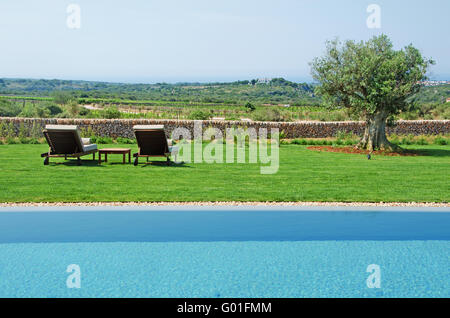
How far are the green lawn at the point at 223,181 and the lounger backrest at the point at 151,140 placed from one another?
13.9 inches

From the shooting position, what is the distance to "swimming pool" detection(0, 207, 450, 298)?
177 inches

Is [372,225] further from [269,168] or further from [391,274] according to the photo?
[269,168]

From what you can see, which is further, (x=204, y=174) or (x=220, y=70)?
(x=220, y=70)

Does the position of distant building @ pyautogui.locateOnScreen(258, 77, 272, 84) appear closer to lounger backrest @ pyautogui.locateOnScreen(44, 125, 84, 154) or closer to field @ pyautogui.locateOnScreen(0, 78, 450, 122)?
field @ pyautogui.locateOnScreen(0, 78, 450, 122)

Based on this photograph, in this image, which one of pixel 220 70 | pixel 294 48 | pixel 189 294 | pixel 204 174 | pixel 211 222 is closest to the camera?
pixel 189 294

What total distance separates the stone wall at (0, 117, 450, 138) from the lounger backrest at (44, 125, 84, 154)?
6741 mm

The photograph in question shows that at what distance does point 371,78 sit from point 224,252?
10.6 meters

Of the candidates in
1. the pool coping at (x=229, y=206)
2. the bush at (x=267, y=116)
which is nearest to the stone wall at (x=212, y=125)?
the bush at (x=267, y=116)

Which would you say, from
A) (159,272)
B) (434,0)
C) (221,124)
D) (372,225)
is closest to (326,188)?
(372,225)

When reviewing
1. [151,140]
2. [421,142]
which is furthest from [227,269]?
[421,142]

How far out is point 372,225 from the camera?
6.07 metres

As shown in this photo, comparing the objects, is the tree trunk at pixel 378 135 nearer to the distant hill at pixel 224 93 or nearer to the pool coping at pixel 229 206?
the pool coping at pixel 229 206

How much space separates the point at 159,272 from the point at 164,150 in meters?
5.92

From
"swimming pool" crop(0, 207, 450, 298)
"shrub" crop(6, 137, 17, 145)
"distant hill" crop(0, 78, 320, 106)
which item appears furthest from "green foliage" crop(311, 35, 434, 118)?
"distant hill" crop(0, 78, 320, 106)
